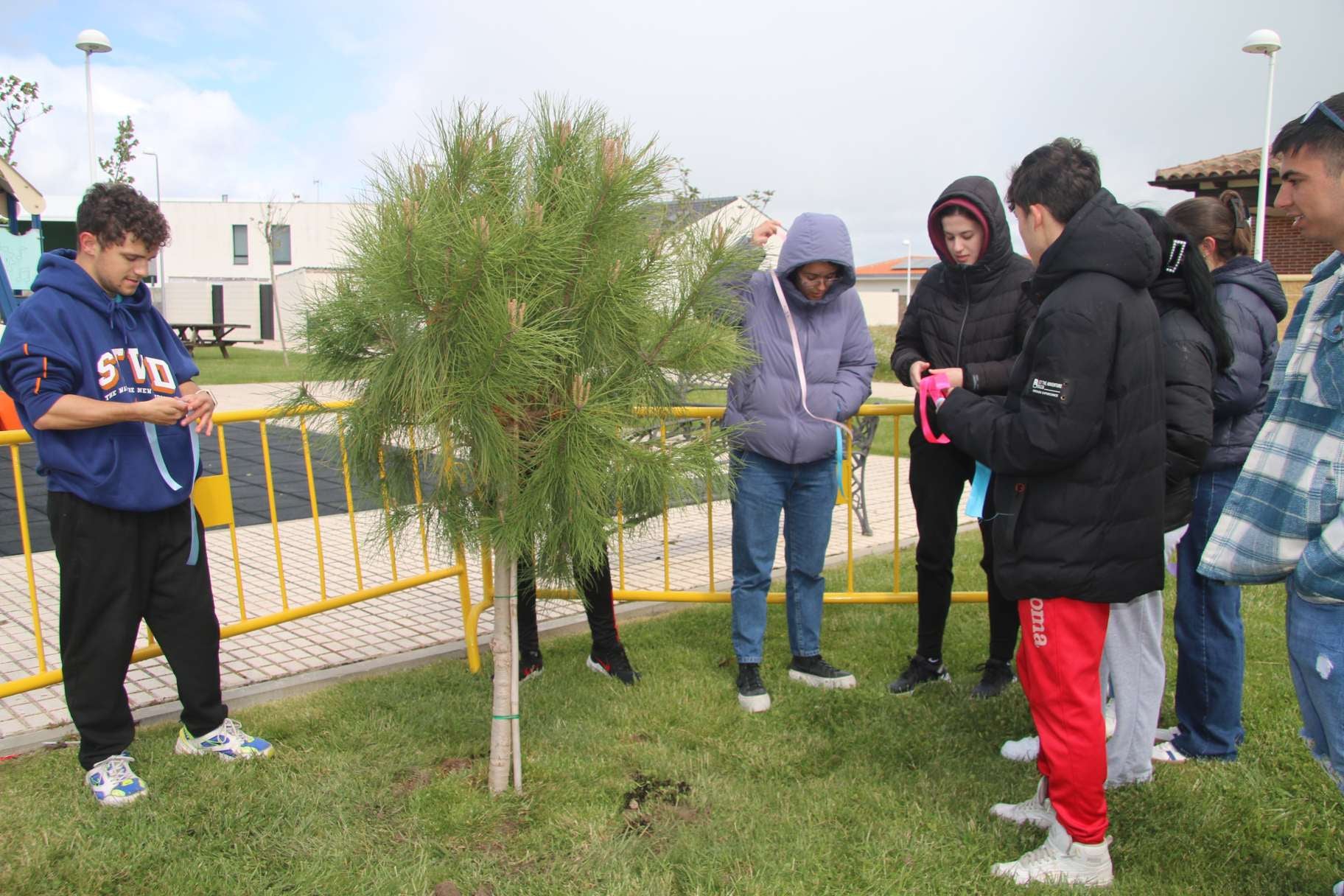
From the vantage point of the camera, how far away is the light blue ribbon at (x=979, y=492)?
2793mm

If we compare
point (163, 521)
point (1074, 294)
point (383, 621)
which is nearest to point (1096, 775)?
point (1074, 294)

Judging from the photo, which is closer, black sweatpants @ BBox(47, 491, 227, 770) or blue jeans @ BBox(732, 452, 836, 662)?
black sweatpants @ BBox(47, 491, 227, 770)

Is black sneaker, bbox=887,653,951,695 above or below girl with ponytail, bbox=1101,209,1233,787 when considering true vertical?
below

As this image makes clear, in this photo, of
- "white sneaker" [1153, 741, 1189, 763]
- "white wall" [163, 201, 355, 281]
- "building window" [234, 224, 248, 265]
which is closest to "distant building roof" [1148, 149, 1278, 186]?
"white sneaker" [1153, 741, 1189, 763]

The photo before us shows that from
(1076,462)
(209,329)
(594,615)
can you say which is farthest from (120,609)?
(209,329)

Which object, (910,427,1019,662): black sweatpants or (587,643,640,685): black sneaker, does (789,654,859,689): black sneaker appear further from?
(587,643,640,685): black sneaker

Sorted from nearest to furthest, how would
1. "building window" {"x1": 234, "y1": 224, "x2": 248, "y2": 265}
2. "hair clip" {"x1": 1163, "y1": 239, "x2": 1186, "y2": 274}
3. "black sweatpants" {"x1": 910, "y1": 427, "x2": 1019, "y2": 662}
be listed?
"hair clip" {"x1": 1163, "y1": 239, "x2": 1186, "y2": 274}
"black sweatpants" {"x1": 910, "y1": 427, "x2": 1019, "y2": 662}
"building window" {"x1": 234, "y1": 224, "x2": 248, "y2": 265}

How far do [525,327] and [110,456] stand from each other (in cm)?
149

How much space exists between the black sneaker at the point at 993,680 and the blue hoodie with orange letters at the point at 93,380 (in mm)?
3153

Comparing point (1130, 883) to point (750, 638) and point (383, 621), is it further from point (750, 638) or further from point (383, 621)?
point (383, 621)

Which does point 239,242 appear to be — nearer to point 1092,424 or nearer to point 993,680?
point 993,680

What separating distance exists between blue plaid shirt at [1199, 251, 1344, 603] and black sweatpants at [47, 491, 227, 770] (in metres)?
3.13

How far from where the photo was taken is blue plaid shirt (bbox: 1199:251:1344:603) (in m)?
1.94

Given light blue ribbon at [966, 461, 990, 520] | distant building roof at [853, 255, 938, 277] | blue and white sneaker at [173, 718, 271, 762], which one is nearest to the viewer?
light blue ribbon at [966, 461, 990, 520]
